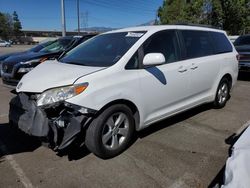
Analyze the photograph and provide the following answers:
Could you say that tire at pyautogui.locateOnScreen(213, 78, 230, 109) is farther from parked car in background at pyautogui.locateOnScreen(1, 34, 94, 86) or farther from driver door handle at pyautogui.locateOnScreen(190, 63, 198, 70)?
parked car in background at pyautogui.locateOnScreen(1, 34, 94, 86)

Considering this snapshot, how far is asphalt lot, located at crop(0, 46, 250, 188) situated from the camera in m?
3.30

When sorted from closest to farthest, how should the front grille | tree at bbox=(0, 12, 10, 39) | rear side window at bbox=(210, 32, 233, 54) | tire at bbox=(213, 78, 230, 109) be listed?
rear side window at bbox=(210, 32, 233, 54) → tire at bbox=(213, 78, 230, 109) → the front grille → tree at bbox=(0, 12, 10, 39)

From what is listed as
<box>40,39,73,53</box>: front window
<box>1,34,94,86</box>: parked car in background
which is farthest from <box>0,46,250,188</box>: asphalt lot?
<box>40,39,73,53</box>: front window

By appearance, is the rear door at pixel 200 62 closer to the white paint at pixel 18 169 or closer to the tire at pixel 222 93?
the tire at pixel 222 93

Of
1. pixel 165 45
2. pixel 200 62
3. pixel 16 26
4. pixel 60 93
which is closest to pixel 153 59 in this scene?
pixel 165 45

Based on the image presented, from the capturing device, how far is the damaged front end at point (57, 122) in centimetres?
337

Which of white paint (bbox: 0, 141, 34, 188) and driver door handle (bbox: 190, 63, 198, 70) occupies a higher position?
driver door handle (bbox: 190, 63, 198, 70)

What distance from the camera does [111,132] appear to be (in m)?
3.79

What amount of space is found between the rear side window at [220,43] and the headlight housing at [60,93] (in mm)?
3449

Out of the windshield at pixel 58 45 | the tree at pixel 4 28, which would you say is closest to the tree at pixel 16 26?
the tree at pixel 4 28

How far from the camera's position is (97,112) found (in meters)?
3.53

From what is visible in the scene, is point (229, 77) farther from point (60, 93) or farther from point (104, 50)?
point (60, 93)

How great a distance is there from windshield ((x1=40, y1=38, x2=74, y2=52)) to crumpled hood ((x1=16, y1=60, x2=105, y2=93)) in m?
4.90

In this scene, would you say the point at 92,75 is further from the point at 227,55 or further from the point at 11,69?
the point at 11,69
